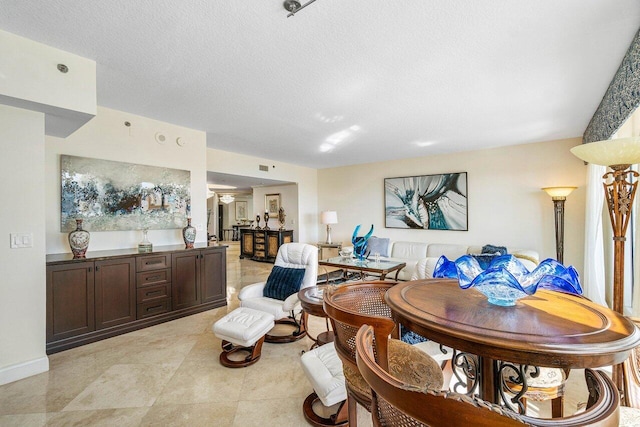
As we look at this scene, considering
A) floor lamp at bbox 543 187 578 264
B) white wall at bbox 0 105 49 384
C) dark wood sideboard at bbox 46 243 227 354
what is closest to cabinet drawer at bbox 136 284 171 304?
dark wood sideboard at bbox 46 243 227 354

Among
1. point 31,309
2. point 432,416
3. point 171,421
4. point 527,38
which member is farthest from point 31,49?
point 527,38

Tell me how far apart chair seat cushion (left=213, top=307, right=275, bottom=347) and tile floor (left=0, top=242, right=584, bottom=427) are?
0.26 metres

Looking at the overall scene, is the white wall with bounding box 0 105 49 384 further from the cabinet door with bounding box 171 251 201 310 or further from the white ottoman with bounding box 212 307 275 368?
the white ottoman with bounding box 212 307 275 368

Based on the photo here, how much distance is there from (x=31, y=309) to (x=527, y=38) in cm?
454

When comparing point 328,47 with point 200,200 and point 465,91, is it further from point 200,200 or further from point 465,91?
point 200,200

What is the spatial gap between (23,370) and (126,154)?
94.0 inches

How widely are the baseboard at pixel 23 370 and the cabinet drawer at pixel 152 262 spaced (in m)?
1.12

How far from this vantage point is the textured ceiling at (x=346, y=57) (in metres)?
1.78

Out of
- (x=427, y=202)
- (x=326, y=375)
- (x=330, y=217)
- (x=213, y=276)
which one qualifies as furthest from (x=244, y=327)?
(x=427, y=202)

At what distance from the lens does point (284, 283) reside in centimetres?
329

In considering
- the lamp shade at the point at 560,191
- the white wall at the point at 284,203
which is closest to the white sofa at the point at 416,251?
the lamp shade at the point at 560,191

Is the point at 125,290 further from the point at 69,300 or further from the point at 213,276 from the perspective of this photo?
the point at 213,276

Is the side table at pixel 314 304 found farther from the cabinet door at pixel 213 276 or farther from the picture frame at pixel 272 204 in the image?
the picture frame at pixel 272 204

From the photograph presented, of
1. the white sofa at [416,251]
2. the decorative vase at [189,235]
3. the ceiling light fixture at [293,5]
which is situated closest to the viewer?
the ceiling light fixture at [293,5]
